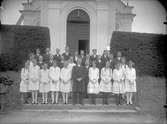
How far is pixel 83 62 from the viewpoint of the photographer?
5.53 meters

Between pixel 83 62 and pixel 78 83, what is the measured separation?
42cm

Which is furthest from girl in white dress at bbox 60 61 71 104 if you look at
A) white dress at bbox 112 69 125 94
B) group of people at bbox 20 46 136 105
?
white dress at bbox 112 69 125 94

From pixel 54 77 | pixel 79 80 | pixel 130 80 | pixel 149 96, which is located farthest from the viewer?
pixel 54 77

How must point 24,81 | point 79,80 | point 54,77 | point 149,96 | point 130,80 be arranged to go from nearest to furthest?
point 149,96
point 24,81
point 130,80
point 79,80
point 54,77

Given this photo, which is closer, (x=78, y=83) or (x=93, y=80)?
(x=78, y=83)

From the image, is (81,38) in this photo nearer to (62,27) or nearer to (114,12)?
(62,27)

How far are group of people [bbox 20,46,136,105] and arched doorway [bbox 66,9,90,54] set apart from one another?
0.13m

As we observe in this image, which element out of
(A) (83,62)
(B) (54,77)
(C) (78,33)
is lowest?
(B) (54,77)

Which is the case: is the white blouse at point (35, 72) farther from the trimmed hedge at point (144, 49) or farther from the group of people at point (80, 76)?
the trimmed hedge at point (144, 49)

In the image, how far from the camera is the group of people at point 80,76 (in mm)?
5141

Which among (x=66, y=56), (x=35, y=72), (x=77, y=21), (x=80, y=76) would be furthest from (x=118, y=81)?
(x=35, y=72)

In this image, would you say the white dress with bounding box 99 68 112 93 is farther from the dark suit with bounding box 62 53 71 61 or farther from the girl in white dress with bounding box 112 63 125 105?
the dark suit with bounding box 62 53 71 61

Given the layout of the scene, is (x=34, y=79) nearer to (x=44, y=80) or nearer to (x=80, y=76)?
(x=44, y=80)

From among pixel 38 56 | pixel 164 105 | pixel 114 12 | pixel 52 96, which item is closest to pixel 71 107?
pixel 52 96
